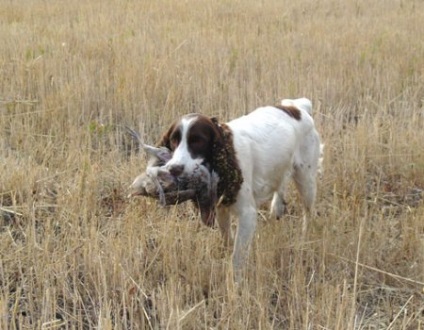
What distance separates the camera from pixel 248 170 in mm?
3771

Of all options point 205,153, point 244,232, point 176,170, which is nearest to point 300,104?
point 244,232

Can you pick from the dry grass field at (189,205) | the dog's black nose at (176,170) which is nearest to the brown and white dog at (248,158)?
the dog's black nose at (176,170)

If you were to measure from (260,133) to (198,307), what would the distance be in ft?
4.52

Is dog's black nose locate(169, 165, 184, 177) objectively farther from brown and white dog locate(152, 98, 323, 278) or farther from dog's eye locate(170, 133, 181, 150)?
dog's eye locate(170, 133, 181, 150)

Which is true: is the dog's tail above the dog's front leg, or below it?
above

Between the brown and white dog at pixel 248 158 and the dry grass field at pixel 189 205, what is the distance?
0.52ft

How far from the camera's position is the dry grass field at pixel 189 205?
121 inches

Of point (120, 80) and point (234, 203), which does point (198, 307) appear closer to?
point (234, 203)

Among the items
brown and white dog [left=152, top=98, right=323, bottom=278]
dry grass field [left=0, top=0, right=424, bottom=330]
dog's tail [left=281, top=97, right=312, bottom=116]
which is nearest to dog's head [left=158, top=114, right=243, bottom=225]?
brown and white dog [left=152, top=98, right=323, bottom=278]

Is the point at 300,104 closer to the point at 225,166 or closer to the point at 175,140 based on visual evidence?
the point at 225,166

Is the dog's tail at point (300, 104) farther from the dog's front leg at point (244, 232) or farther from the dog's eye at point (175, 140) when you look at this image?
the dog's eye at point (175, 140)

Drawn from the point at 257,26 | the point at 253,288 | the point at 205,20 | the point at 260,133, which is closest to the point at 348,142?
the point at 260,133

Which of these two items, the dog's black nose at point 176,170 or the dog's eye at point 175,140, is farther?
the dog's eye at point 175,140

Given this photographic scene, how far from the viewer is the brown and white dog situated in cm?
329
